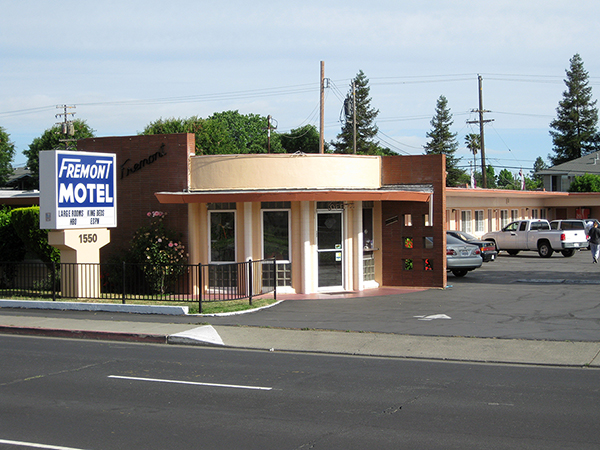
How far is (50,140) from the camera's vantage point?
65.8 metres

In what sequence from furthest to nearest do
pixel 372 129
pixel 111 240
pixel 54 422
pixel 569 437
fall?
pixel 372 129 → pixel 111 240 → pixel 54 422 → pixel 569 437

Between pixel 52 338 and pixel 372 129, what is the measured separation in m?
73.9

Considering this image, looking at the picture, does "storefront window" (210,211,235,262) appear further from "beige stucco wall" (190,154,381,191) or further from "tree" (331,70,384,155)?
"tree" (331,70,384,155)

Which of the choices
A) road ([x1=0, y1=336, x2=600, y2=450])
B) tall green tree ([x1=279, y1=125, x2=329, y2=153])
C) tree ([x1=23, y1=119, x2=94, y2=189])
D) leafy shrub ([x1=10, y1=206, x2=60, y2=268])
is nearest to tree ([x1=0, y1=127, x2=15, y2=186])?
tree ([x1=23, y1=119, x2=94, y2=189])

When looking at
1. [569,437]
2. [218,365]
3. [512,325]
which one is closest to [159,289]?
[218,365]

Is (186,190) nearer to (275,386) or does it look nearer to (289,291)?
(289,291)

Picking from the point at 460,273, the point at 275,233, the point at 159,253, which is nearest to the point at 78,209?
the point at 159,253

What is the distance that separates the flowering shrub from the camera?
59.8 feet

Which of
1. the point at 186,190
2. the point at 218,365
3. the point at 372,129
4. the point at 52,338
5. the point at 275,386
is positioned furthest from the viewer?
the point at 372,129

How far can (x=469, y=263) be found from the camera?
22.2m

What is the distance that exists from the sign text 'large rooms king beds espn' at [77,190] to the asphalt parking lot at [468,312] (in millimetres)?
5338

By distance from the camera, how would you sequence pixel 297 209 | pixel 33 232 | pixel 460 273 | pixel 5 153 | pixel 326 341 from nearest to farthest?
pixel 326 341
pixel 297 209
pixel 33 232
pixel 460 273
pixel 5 153

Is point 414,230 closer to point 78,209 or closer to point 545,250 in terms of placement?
point 78,209

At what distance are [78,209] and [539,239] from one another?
958 inches
